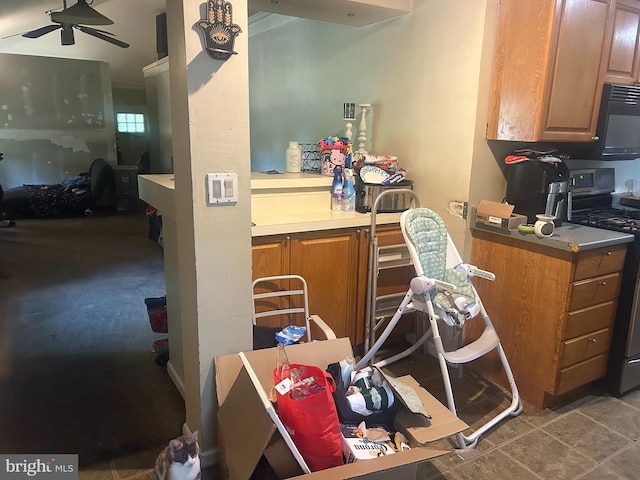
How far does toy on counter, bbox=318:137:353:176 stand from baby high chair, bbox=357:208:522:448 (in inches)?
28.2

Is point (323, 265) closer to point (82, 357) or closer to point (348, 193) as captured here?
point (348, 193)

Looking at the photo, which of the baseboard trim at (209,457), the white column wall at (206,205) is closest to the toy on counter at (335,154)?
the white column wall at (206,205)

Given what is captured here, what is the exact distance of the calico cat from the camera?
154cm

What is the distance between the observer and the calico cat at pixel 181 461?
154 centimetres

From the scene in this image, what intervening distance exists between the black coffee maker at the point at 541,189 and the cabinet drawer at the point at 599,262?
0.29 metres

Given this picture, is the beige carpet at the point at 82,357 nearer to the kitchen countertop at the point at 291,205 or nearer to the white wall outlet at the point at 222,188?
the kitchen countertop at the point at 291,205

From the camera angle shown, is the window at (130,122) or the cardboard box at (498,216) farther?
the window at (130,122)

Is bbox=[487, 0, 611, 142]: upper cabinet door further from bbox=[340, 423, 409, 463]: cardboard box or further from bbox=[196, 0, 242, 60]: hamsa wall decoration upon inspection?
bbox=[340, 423, 409, 463]: cardboard box

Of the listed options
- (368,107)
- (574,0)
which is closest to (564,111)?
(574,0)

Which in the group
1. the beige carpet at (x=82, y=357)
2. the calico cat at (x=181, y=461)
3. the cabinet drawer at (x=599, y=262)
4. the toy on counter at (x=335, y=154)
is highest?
the toy on counter at (x=335, y=154)

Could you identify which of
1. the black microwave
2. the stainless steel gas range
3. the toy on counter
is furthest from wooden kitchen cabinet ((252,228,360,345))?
the black microwave

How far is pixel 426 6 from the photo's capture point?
106 inches

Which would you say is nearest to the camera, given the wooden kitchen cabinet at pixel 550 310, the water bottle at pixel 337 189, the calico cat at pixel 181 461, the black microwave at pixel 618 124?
the calico cat at pixel 181 461

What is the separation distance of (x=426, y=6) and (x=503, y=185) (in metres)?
1.12
